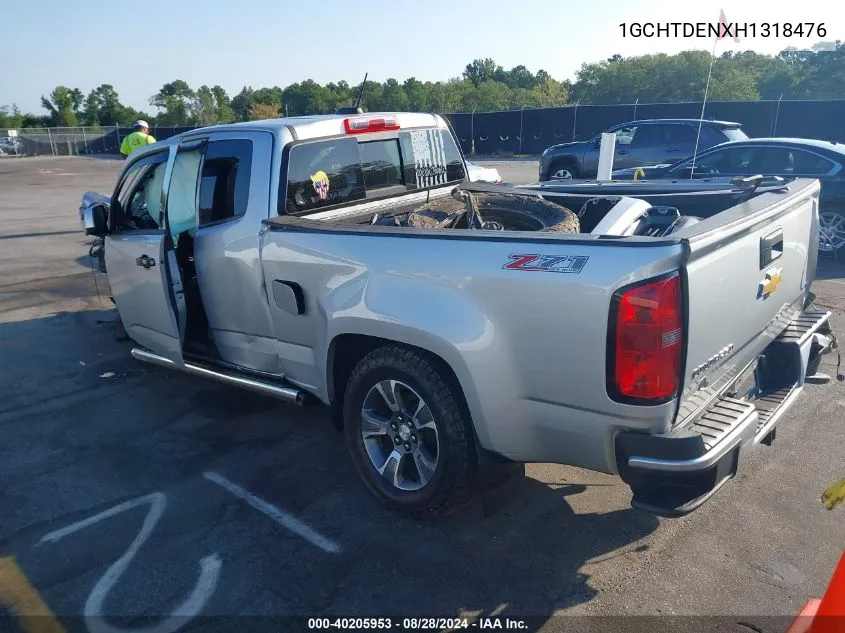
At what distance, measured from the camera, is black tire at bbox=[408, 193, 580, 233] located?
4125 mm

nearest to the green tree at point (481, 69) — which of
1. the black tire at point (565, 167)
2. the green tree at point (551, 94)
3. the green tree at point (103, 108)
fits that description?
the green tree at point (551, 94)

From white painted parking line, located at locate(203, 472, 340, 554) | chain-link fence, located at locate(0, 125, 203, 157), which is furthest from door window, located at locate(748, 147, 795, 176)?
chain-link fence, located at locate(0, 125, 203, 157)

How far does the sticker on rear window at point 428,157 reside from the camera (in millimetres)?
4992

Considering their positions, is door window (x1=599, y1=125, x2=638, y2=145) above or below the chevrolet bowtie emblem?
above

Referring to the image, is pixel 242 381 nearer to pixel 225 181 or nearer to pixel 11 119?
pixel 225 181

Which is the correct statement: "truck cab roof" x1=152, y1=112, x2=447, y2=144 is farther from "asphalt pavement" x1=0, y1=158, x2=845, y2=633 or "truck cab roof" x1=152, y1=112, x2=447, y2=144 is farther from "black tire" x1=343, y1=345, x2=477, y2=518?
"asphalt pavement" x1=0, y1=158, x2=845, y2=633

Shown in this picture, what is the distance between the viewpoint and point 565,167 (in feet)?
56.1

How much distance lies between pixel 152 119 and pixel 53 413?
6918cm

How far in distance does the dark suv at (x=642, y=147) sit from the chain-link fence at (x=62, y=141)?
41.3 meters

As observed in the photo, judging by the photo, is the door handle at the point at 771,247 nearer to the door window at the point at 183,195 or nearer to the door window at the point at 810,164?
the door window at the point at 183,195

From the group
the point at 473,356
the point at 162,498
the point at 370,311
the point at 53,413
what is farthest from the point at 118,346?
the point at 473,356

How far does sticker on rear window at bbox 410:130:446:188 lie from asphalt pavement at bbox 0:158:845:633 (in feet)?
6.23

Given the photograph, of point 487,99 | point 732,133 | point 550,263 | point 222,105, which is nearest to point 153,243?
point 550,263

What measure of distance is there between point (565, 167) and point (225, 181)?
45.9ft
